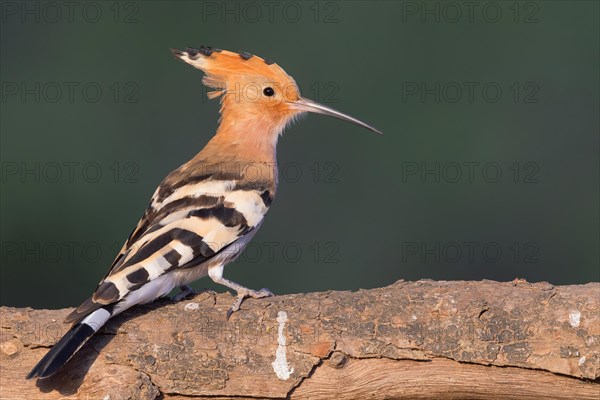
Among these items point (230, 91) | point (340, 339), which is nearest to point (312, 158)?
point (230, 91)

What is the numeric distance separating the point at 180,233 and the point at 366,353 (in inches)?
21.3

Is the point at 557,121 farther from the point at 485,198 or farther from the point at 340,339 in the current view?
the point at 340,339

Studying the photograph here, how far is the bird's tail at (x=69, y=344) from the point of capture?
236cm

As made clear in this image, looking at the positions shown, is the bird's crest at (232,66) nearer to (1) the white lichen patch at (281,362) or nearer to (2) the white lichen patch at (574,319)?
(1) the white lichen patch at (281,362)

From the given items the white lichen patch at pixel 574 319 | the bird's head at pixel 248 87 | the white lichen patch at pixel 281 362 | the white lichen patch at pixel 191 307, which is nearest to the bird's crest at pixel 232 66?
the bird's head at pixel 248 87

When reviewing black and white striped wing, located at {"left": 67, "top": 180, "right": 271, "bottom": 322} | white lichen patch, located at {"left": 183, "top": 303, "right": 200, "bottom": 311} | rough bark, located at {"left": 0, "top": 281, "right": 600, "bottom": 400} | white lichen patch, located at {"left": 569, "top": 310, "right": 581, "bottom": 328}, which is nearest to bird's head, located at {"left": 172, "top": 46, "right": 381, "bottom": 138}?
black and white striped wing, located at {"left": 67, "top": 180, "right": 271, "bottom": 322}

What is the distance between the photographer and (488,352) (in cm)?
246

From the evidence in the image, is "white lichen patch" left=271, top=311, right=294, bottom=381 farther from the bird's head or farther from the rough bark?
the bird's head

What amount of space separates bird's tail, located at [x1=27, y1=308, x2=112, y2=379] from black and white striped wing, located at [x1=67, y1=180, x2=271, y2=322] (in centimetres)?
2

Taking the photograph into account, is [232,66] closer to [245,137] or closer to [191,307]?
[245,137]

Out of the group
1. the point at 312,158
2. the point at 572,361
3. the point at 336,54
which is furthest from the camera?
the point at 336,54

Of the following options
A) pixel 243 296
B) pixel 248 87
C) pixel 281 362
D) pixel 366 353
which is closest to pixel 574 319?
pixel 366 353

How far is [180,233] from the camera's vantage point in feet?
8.87

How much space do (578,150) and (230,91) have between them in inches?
122
